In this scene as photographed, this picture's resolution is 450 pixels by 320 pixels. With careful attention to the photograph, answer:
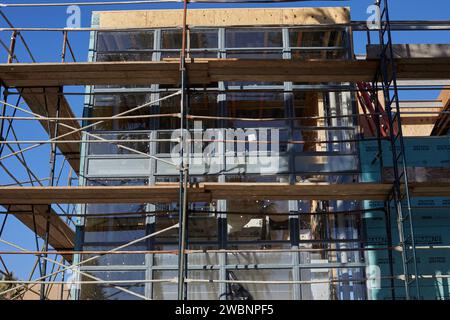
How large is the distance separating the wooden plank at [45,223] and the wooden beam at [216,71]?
218 cm

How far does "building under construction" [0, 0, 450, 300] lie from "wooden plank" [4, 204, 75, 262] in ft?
0.13

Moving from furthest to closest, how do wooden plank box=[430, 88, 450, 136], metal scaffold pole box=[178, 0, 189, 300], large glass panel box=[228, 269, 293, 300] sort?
wooden plank box=[430, 88, 450, 136]
large glass panel box=[228, 269, 293, 300]
metal scaffold pole box=[178, 0, 189, 300]

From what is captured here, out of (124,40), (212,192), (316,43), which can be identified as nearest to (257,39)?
(316,43)

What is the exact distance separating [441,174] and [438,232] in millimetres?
1414

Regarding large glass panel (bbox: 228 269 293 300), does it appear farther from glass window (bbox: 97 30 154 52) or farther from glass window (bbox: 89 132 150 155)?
glass window (bbox: 97 30 154 52)

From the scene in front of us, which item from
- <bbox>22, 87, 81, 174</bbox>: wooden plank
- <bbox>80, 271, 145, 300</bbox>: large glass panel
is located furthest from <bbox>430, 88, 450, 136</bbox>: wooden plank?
<bbox>22, 87, 81, 174</bbox>: wooden plank

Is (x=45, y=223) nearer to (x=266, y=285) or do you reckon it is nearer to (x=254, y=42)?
(x=266, y=285)

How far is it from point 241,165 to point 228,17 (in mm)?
3040

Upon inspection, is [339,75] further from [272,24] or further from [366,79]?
[272,24]

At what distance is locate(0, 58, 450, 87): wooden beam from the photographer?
1093 centimetres

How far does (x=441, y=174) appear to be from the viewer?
10375 mm

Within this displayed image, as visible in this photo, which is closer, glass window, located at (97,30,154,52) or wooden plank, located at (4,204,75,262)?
wooden plank, located at (4,204,75,262)

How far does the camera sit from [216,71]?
11.1m
